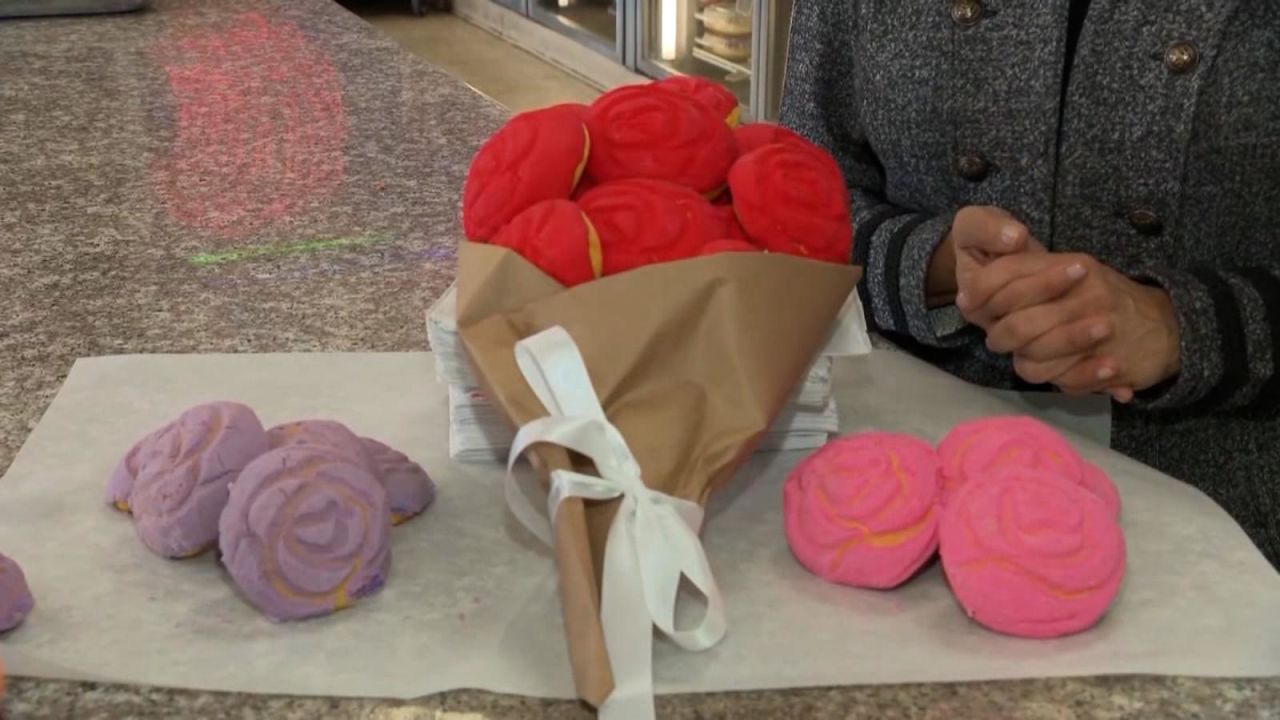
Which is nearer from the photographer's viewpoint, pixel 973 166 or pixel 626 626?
pixel 626 626

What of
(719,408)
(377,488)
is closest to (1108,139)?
(719,408)

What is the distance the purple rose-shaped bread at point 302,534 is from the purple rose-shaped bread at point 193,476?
26 millimetres

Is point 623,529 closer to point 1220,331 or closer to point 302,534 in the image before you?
point 302,534

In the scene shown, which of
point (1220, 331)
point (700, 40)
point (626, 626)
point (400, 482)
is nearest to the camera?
point (626, 626)

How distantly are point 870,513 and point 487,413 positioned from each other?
0.71 feet

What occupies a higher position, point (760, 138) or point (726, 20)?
point (760, 138)

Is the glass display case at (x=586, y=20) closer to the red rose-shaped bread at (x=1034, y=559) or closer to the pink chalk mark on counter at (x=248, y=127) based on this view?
the pink chalk mark on counter at (x=248, y=127)

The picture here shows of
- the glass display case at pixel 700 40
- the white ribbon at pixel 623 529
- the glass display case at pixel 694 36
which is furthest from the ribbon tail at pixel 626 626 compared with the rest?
the glass display case at pixel 700 40

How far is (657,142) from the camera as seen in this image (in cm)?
64

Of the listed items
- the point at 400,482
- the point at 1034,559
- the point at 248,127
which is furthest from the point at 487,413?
the point at 248,127

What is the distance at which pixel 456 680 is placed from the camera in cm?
54

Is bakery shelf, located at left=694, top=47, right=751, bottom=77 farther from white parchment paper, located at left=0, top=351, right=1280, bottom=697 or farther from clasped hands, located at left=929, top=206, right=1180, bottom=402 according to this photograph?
white parchment paper, located at left=0, top=351, right=1280, bottom=697

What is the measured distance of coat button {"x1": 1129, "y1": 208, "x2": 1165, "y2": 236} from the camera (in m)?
0.88

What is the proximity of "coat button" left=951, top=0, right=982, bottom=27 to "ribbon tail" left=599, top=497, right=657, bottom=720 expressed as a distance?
50 cm
